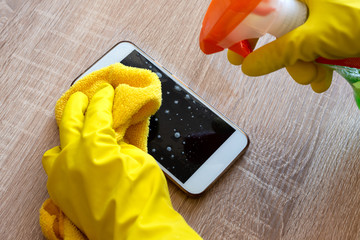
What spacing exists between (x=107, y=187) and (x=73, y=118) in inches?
3.3

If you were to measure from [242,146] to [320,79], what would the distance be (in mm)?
113

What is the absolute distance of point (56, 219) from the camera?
44cm

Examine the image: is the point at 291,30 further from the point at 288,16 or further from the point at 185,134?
the point at 185,134

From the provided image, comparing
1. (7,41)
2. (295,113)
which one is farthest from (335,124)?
(7,41)

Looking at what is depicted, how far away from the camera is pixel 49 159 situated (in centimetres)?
43

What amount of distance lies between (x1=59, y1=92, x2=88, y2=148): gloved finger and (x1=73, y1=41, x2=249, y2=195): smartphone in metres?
0.06

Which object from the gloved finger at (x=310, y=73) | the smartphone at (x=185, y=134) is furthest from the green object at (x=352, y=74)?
the smartphone at (x=185, y=134)

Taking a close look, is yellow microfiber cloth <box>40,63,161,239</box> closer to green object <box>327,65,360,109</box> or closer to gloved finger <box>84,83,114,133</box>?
gloved finger <box>84,83,114,133</box>

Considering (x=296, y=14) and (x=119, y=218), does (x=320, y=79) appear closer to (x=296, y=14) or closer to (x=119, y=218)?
(x=296, y=14)

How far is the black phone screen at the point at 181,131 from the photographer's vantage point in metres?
0.48

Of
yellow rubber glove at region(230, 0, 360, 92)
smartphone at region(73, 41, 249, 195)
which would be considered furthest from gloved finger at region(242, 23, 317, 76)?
smartphone at region(73, 41, 249, 195)

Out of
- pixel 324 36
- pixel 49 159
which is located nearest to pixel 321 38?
pixel 324 36

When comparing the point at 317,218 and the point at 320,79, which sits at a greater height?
the point at 320,79

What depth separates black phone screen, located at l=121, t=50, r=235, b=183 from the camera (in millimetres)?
478
